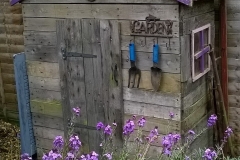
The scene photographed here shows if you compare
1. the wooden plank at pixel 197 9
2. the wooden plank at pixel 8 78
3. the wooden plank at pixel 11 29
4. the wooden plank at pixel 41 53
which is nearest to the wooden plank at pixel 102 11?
the wooden plank at pixel 197 9

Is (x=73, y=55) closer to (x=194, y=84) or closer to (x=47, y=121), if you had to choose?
(x=47, y=121)

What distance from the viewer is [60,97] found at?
5.78m

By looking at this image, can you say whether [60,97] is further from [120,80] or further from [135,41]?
[135,41]

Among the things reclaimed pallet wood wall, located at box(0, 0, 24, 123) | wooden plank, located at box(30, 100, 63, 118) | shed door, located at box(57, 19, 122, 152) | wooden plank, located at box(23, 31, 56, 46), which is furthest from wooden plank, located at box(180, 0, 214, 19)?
reclaimed pallet wood wall, located at box(0, 0, 24, 123)

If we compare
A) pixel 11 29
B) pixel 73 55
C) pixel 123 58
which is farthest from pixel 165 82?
pixel 11 29

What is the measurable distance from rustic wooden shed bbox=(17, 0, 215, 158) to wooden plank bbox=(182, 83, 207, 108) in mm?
12

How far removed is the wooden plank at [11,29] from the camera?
7480mm

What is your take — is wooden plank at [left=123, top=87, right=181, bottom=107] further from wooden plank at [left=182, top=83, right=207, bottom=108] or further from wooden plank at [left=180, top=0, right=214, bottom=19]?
wooden plank at [left=180, top=0, right=214, bottom=19]

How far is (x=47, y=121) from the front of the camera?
601 centimetres

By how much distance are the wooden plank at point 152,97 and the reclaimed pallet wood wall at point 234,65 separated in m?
1.36

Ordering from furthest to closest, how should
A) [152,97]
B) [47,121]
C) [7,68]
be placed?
[7,68], [47,121], [152,97]

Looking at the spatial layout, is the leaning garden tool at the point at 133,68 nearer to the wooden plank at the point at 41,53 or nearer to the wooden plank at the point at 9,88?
the wooden plank at the point at 41,53

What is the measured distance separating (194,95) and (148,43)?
34.3 inches

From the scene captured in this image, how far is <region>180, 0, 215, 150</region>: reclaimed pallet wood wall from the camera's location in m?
4.78
